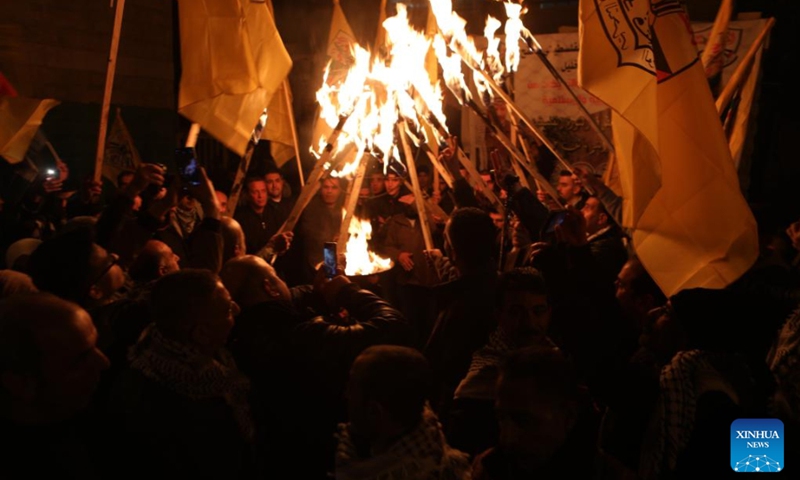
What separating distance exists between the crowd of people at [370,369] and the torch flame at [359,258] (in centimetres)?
147

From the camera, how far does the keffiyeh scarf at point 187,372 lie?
287 cm

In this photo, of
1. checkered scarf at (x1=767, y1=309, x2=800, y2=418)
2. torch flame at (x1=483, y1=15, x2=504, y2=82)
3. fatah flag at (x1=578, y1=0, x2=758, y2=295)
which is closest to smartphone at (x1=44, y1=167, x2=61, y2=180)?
torch flame at (x1=483, y1=15, x2=504, y2=82)

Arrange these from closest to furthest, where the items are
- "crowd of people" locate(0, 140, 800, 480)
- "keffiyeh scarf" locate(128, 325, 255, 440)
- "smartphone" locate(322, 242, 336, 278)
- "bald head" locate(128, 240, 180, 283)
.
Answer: "crowd of people" locate(0, 140, 800, 480) < "keffiyeh scarf" locate(128, 325, 255, 440) < "smartphone" locate(322, 242, 336, 278) < "bald head" locate(128, 240, 180, 283)

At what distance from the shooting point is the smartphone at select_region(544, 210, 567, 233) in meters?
4.54

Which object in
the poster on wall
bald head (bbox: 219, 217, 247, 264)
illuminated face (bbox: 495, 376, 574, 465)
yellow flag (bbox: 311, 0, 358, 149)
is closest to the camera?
illuminated face (bbox: 495, 376, 574, 465)

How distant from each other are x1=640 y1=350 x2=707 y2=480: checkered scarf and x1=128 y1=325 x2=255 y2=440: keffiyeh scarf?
1568 millimetres

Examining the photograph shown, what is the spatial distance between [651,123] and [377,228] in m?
4.56

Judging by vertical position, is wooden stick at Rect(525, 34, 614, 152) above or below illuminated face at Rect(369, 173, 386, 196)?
above

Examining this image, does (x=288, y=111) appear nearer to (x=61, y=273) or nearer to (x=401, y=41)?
(x=401, y=41)

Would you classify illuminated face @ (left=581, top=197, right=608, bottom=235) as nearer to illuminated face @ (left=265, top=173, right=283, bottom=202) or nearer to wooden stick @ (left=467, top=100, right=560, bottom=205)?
wooden stick @ (left=467, top=100, right=560, bottom=205)

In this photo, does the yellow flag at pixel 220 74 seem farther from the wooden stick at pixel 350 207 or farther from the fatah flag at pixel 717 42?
the fatah flag at pixel 717 42

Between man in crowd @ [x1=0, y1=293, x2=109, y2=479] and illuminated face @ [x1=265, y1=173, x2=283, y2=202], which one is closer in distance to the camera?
man in crowd @ [x1=0, y1=293, x2=109, y2=479]

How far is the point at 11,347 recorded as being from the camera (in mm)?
2197

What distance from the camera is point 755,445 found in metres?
3.02
